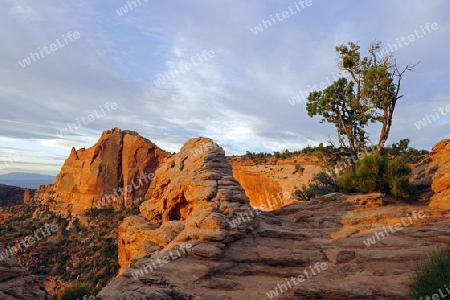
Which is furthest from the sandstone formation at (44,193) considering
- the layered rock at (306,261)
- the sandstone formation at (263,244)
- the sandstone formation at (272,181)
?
the layered rock at (306,261)

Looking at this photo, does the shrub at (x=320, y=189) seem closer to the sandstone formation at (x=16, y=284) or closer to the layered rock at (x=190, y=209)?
the layered rock at (x=190, y=209)

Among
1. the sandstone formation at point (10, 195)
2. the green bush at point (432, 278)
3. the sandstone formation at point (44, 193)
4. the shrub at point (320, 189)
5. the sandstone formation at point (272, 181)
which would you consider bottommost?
the green bush at point (432, 278)

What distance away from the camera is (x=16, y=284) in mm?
5656

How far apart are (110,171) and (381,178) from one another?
51032mm

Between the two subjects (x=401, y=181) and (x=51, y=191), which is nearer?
(x=401, y=181)

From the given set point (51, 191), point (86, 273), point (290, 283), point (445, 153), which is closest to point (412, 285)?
point (290, 283)

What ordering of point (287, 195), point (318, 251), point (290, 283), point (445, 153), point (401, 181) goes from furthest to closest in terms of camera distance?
point (287, 195) < point (445, 153) < point (401, 181) < point (318, 251) < point (290, 283)

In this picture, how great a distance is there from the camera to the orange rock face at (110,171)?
53.4m

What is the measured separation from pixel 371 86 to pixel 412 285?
530 inches

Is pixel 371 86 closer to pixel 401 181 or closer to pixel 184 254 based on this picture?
pixel 401 181

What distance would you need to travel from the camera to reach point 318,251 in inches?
311

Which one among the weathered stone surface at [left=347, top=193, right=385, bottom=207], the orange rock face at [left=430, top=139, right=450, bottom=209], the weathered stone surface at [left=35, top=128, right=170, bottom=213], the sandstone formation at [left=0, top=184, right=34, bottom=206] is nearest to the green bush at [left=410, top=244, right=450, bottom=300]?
the orange rock face at [left=430, top=139, right=450, bottom=209]

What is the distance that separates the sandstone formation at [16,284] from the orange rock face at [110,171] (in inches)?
1858

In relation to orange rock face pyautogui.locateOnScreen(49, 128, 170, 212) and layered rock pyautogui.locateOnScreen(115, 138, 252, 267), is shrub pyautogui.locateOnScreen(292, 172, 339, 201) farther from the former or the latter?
orange rock face pyautogui.locateOnScreen(49, 128, 170, 212)
